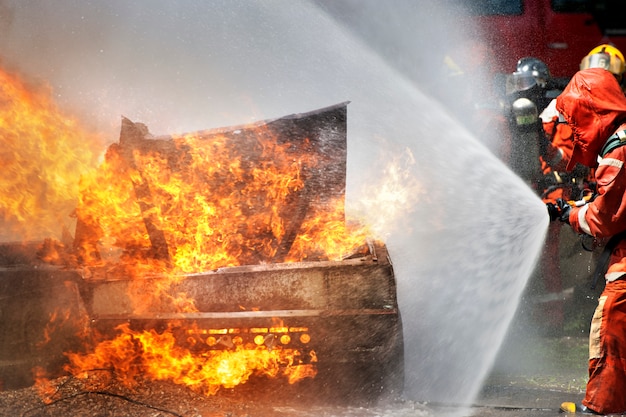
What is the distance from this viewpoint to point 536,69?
643 centimetres

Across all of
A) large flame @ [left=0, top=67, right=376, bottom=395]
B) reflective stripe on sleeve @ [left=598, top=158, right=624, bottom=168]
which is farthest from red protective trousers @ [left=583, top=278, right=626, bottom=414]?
large flame @ [left=0, top=67, right=376, bottom=395]

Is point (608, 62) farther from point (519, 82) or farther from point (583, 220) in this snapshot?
point (583, 220)

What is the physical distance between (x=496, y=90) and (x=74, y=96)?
5.79m

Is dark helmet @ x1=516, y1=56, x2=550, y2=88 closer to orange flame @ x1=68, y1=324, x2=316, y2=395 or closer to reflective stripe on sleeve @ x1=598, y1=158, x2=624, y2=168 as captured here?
reflective stripe on sleeve @ x1=598, y1=158, x2=624, y2=168

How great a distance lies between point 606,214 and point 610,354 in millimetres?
931

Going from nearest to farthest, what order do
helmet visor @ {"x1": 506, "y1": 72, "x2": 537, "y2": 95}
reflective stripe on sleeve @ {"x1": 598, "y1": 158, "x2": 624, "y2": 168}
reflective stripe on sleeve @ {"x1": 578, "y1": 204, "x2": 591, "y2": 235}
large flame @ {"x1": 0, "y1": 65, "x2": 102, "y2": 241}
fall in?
reflective stripe on sleeve @ {"x1": 598, "y1": 158, "x2": 624, "y2": 168}
reflective stripe on sleeve @ {"x1": 578, "y1": 204, "x2": 591, "y2": 235}
large flame @ {"x1": 0, "y1": 65, "x2": 102, "y2": 241}
helmet visor @ {"x1": 506, "y1": 72, "x2": 537, "y2": 95}

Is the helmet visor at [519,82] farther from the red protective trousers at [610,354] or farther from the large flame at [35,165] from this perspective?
the large flame at [35,165]

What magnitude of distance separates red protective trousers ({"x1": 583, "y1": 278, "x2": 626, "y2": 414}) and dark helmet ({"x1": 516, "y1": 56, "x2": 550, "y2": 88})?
3.65 meters

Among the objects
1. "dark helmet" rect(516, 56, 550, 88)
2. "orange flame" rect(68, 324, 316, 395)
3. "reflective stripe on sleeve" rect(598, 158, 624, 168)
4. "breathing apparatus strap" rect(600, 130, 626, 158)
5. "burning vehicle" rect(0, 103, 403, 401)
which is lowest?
"orange flame" rect(68, 324, 316, 395)

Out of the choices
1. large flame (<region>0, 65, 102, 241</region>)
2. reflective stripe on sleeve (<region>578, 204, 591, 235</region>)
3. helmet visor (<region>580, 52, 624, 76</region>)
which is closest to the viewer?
reflective stripe on sleeve (<region>578, 204, 591, 235</region>)

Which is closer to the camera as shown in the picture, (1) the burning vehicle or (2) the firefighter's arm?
(2) the firefighter's arm

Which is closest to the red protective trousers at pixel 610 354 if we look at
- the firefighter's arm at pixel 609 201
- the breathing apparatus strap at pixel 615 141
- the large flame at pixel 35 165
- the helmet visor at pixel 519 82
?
the firefighter's arm at pixel 609 201

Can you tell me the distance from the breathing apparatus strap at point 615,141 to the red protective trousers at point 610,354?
88 cm

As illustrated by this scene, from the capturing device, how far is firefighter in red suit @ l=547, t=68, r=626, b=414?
3367mm
